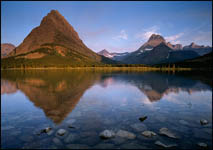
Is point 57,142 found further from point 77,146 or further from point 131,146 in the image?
point 131,146

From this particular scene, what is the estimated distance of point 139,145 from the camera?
38.0 ft

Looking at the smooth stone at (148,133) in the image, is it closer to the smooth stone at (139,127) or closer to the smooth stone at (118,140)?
the smooth stone at (139,127)

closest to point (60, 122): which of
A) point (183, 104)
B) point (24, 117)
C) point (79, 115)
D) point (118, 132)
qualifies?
point (79, 115)

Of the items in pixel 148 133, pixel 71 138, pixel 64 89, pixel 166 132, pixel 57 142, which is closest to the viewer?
pixel 57 142

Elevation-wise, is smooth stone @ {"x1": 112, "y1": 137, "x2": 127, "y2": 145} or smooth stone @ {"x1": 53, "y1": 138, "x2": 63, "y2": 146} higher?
smooth stone @ {"x1": 53, "y1": 138, "x2": 63, "y2": 146}

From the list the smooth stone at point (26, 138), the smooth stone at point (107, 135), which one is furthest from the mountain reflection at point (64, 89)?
the smooth stone at point (107, 135)

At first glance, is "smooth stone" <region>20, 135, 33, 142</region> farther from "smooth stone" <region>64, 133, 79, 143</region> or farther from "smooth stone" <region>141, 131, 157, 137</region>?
"smooth stone" <region>141, 131, 157, 137</region>

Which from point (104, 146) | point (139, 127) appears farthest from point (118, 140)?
point (139, 127)

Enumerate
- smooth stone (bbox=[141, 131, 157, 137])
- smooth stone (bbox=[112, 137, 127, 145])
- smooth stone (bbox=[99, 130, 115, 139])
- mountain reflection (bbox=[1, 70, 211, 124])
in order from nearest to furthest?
smooth stone (bbox=[112, 137, 127, 145]), smooth stone (bbox=[99, 130, 115, 139]), smooth stone (bbox=[141, 131, 157, 137]), mountain reflection (bbox=[1, 70, 211, 124])

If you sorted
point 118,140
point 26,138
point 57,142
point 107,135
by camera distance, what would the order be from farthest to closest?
point 107,135
point 26,138
point 118,140
point 57,142

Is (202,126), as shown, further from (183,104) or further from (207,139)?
(183,104)

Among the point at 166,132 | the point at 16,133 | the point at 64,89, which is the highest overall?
the point at 64,89

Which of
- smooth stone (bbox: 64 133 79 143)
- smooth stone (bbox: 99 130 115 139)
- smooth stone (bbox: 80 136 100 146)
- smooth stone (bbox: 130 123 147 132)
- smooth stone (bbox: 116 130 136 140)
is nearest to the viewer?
smooth stone (bbox: 80 136 100 146)

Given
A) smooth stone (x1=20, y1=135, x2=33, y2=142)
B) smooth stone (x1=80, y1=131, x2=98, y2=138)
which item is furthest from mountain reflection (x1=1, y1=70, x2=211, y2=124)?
smooth stone (x1=80, y1=131, x2=98, y2=138)
